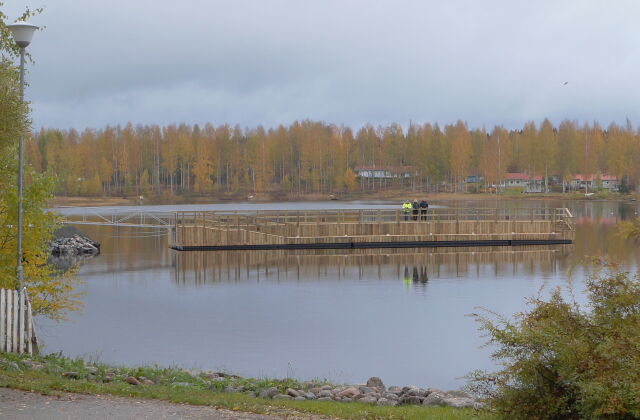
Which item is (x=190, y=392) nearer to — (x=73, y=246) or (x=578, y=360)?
(x=578, y=360)

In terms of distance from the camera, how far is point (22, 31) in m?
13.9

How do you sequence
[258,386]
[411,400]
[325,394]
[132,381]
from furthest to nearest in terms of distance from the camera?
[258,386] → [325,394] → [411,400] → [132,381]

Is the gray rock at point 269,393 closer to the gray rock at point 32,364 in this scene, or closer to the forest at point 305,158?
the gray rock at point 32,364

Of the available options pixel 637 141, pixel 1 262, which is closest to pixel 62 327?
pixel 1 262

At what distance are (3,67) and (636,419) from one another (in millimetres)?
11946

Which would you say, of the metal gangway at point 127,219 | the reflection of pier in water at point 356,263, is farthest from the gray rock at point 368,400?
the metal gangway at point 127,219

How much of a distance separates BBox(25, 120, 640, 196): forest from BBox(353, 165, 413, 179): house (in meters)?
1.11

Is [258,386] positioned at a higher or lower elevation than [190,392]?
lower

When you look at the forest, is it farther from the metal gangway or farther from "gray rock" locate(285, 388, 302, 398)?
"gray rock" locate(285, 388, 302, 398)

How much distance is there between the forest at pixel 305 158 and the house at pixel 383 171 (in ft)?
3.64

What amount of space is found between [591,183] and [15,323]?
453ft

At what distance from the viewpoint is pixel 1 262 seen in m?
15.5

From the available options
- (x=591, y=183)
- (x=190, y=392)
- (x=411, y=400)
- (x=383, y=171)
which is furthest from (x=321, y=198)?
(x=190, y=392)

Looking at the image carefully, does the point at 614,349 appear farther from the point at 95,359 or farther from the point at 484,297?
the point at 484,297
